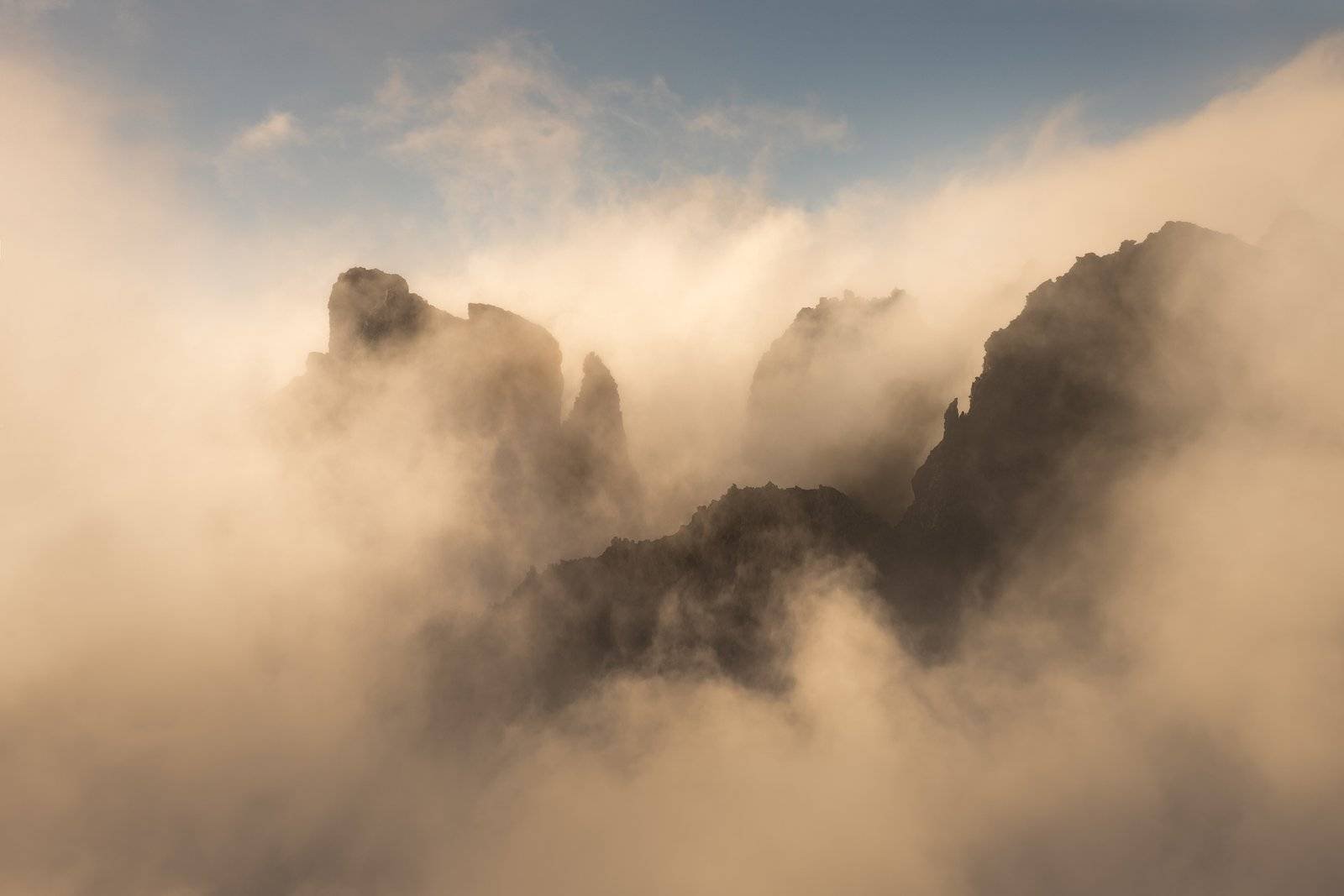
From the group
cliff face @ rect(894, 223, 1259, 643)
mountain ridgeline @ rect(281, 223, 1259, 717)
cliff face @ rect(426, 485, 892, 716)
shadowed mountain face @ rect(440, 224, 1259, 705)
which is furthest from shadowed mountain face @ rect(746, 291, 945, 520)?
cliff face @ rect(894, 223, 1259, 643)

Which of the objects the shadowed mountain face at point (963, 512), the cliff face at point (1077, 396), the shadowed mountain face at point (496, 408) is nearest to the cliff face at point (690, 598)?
the shadowed mountain face at point (963, 512)

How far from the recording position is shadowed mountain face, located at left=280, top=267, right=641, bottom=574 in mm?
119188

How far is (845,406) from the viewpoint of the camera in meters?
114

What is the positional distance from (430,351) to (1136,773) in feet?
412

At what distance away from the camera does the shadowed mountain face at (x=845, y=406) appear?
10731cm

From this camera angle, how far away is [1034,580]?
8200 cm

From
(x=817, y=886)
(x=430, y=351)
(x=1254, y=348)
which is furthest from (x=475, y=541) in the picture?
(x=1254, y=348)

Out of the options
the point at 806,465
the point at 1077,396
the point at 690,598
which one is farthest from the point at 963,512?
the point at 690,598

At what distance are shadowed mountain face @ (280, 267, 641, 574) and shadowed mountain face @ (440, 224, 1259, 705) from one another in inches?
571

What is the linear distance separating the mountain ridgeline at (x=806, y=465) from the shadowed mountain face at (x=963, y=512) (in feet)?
0.80

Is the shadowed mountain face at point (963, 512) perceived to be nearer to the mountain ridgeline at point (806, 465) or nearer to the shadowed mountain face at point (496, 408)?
the mountain ridgeline at point (806, 465)

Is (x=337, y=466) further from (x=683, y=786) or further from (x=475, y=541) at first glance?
(x=683, y=786)

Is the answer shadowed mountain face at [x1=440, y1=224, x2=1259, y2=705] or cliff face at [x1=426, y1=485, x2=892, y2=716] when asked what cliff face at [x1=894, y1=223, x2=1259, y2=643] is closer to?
shadowed mountain face at [x1=440, y1=224, x2=1259, y2=705]

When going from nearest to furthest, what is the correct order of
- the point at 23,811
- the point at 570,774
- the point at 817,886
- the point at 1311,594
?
the point at 1311,594, the point at 817,886, the point at 570,774, the point at 23,811
